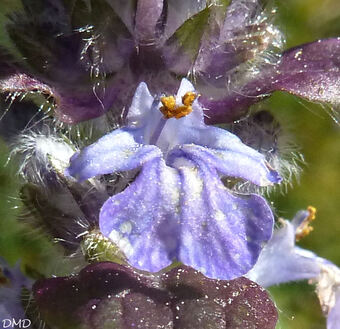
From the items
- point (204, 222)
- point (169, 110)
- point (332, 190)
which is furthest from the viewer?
point (332, 190)

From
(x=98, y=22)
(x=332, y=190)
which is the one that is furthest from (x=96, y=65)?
(x=332, y=190)

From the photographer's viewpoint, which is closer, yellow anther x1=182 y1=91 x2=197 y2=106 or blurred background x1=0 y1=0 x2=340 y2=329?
yellow anther x1=182 y1=91 x2=197 y2=106

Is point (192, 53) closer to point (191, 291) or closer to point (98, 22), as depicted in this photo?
point (98, 22)

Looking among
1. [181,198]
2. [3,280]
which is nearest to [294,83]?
[181,198]

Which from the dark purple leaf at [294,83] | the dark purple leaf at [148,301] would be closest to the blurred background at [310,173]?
the dark purple leaf at [294,83]

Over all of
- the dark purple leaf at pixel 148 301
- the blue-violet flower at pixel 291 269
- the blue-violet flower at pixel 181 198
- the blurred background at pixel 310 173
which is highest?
the blue-violet flower at pixel 181 198

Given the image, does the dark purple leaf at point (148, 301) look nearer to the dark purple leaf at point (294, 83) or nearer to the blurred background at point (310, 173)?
the dark purple leaf at point (294, 83)

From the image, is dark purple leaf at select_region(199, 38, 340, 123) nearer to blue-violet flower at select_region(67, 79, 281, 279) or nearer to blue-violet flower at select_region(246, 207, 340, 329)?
blue-violet flower at select_region(67, 79, 281, 279)

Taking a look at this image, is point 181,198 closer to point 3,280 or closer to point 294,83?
point 294,83

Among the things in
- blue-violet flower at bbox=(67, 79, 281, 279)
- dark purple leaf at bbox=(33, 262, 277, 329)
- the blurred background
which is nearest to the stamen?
dark purple leaf at bbox=(33, 262, 277, 329)
